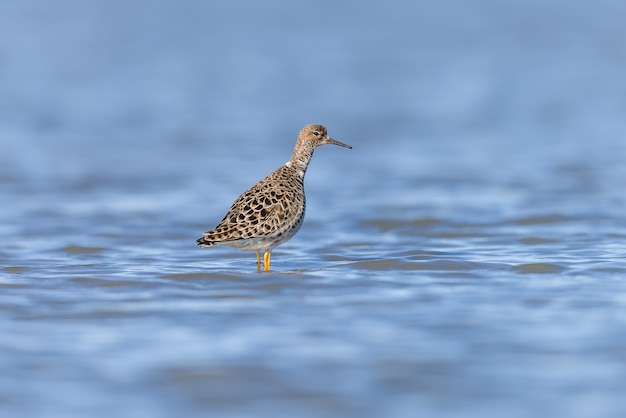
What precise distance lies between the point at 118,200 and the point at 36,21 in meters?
26.9

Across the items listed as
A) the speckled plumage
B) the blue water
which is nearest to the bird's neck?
the speckled plumage

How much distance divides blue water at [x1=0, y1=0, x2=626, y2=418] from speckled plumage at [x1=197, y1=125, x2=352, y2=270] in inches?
12.5

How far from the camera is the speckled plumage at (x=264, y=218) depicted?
10.4 m

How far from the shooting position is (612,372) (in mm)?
7406

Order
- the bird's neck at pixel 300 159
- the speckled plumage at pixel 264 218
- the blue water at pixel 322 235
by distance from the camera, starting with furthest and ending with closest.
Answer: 1. the bird's neck at pixel 300 159
2. the speckled plumage at pixel 264 218
3. the blue water at pixel 322 235

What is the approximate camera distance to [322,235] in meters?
13.7

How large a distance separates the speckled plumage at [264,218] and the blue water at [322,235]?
0.32 m

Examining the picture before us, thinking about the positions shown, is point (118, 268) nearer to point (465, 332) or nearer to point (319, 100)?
point (465, 332)

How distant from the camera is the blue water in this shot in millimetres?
7309

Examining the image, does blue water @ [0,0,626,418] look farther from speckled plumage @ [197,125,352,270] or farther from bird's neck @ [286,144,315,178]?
bird's neck @ [286,144,315,178]

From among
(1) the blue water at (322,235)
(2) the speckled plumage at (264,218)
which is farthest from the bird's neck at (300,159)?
(1) the blue water at (322,235)

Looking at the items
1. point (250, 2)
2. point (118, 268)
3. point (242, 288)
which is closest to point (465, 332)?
point (242, 288)

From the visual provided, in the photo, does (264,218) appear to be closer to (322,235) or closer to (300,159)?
(300,159)

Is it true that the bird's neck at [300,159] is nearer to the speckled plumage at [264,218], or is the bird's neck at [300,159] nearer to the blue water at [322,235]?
the speckled plumage at [264,218]
